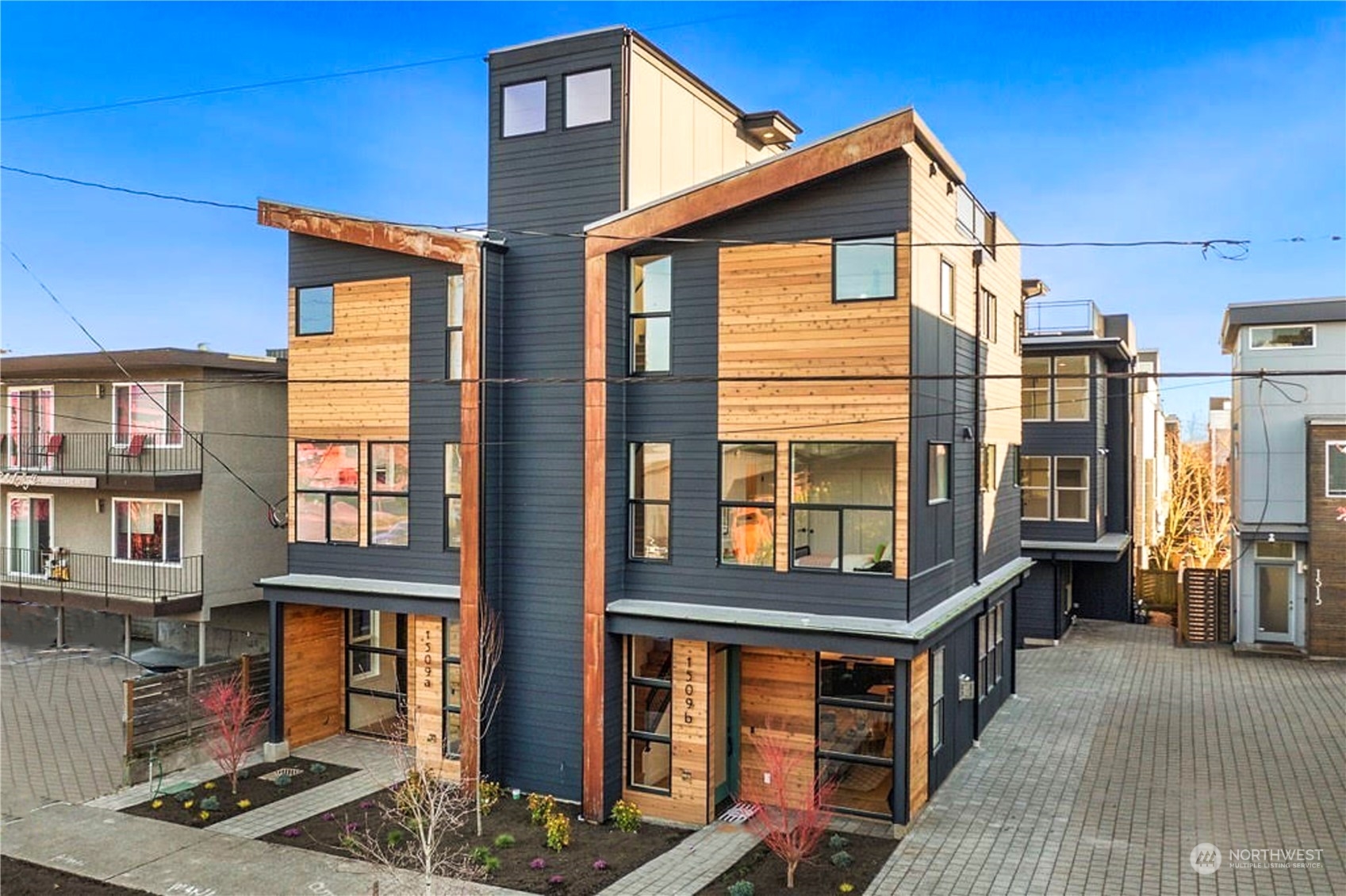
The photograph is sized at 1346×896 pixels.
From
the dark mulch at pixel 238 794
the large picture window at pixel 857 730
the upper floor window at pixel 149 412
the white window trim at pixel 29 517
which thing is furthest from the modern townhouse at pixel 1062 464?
the white window trim at pixel 29 517

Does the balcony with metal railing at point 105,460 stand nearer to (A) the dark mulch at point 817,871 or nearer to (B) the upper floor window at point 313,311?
(B) the upper floor window at point 313,311

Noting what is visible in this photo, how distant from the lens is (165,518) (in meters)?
18.5

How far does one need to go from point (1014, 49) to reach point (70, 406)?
1925cm

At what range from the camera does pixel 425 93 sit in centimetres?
1789

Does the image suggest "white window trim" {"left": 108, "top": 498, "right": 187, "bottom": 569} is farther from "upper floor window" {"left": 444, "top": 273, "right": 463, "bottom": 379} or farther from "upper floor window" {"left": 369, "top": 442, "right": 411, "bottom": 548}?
"upper floor window" {"left": 444, "top": 273, "right": 463, "bottom": 379}

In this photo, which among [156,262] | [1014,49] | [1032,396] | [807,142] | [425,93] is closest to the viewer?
[807,142]

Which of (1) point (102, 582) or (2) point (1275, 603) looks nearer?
(1) point (102, 582)

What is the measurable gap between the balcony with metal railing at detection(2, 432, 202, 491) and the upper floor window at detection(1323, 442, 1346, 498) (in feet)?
75.6

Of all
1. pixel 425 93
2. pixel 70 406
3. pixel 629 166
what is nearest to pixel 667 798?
pixel 629 166

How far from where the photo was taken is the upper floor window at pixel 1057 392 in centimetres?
2372

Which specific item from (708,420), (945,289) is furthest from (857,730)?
(945,289)

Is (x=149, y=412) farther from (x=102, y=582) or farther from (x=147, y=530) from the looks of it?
(x=102, y=582)

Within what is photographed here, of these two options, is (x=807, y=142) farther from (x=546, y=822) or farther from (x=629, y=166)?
(x=546, y=822)

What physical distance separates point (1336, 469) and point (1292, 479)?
875 mm
